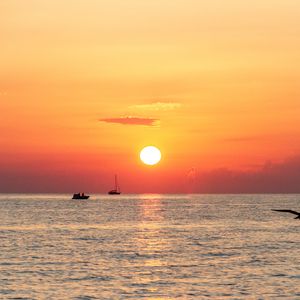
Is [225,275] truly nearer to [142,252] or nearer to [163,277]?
[163,277]

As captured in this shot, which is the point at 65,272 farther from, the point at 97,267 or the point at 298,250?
the point at 298,250

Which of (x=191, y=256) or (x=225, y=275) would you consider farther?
(x=191, y=256)

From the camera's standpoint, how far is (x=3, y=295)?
5116cm

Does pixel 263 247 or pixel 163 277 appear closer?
pixel 163 277

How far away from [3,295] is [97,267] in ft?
57.5

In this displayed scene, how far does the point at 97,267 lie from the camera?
67.8m

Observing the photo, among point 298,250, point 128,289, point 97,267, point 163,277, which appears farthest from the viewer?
point 298,250

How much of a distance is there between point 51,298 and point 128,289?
697cm

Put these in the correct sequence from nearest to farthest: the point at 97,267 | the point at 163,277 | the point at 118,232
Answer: the point at 163,277 < the point at 97,267 < the point at 118,232

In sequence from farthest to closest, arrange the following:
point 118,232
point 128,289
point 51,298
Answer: point 118,232 → point 128,289 → point 51,298

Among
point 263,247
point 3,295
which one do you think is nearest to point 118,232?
point 263,247

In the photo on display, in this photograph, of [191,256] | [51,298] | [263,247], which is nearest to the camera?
[51,298]

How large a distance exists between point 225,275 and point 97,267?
13212mm

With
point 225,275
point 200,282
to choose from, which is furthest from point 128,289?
Answer: point 225,275
